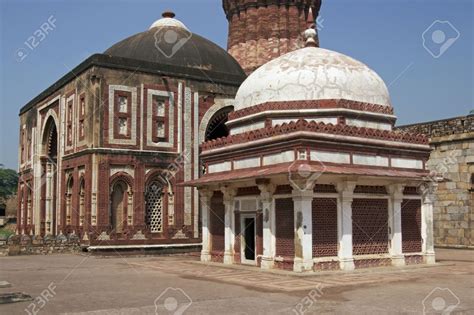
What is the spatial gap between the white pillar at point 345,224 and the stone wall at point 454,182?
12620mm

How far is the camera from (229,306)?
10297 millimetres

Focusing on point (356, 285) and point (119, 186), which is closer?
point (356, 285)

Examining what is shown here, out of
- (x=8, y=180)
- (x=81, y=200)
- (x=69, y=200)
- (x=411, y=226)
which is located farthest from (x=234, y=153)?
(x=8, y=180)

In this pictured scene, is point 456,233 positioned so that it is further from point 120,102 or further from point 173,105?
point 120,102

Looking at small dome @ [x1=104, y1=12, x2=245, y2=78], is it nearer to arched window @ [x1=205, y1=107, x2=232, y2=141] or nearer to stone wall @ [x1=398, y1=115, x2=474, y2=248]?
arched window @ [x1=205, y1=107, x2=232, y2=141]

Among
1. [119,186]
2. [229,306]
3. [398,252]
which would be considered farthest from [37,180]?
[229,306]

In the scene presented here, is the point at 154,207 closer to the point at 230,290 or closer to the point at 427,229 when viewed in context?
the point at 427,229

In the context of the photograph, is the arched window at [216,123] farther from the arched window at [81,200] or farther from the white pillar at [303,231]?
the white pillar at [303,231]

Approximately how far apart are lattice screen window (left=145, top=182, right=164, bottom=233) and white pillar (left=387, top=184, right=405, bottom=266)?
38.7 ft

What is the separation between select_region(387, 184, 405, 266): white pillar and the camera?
1788cm

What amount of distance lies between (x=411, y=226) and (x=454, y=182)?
10.6 meters

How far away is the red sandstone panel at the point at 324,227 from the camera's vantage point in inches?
636

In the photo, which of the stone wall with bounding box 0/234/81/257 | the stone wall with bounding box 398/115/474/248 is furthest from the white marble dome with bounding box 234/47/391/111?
the stone wall with bounding box 0/234/81/257

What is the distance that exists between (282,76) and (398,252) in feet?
21.9
